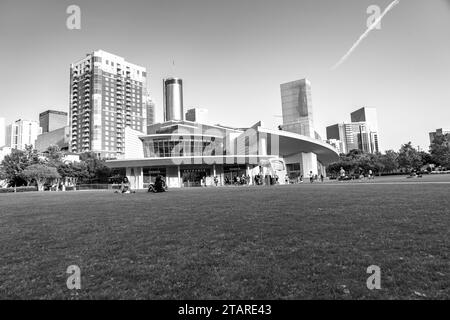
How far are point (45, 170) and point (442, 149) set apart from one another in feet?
324

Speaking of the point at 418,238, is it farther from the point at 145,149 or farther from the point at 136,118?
the point at 136,118

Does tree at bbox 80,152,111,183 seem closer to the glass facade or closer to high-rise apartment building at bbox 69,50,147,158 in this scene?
the glass facade

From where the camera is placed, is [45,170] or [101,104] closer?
[45,170]

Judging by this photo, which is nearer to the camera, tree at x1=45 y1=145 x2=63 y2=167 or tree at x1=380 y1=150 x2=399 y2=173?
tree at x1=45 y1=145 x2=63 y2=167

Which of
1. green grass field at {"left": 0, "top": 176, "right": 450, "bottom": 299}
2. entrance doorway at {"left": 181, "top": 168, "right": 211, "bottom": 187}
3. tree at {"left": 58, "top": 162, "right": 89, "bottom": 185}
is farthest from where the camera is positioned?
tree at {"left": 58, "top": 162, "right": 89, "bottom": 185}

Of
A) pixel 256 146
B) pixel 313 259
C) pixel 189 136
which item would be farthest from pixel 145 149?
pixel 313 259

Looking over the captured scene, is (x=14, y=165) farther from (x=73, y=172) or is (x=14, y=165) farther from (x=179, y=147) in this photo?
(x=179, y=147)

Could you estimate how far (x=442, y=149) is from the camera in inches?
3093

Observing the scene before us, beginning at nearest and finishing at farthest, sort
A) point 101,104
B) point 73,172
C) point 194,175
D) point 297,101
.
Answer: point 194,175 < point 73,172 < point 101,104 < point 297,101

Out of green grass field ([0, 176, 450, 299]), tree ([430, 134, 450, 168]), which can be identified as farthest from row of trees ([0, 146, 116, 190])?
tree ([430, 134, 450, 168])

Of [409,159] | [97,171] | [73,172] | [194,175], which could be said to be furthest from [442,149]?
[73,172]

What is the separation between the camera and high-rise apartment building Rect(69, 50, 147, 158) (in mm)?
146875

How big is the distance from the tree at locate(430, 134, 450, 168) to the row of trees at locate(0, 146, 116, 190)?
305ft
